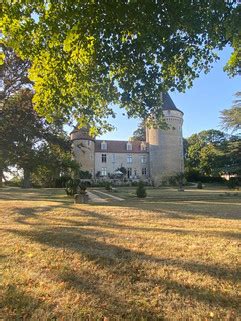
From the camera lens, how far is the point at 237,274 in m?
4.50

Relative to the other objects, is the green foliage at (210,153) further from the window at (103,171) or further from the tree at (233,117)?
the window at (103,171)

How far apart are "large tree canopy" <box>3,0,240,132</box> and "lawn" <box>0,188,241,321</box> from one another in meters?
2.78

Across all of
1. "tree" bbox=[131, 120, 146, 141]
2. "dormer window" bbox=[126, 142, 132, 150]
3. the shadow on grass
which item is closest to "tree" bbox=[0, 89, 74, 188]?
the shadow on grass

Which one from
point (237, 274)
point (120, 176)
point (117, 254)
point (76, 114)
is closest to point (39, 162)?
point (76, 114)

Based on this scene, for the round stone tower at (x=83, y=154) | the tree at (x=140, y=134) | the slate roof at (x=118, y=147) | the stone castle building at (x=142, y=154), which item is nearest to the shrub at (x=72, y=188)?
the stone castle building at (x=142, y=154)

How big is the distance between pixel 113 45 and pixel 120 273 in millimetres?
3722

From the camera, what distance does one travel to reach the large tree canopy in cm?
495

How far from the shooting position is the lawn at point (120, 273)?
11.1ft

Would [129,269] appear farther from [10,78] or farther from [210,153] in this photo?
[210,153]

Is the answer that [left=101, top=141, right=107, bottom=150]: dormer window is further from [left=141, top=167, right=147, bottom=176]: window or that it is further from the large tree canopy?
the large tree canopy

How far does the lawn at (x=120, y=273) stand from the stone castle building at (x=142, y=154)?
138 ft

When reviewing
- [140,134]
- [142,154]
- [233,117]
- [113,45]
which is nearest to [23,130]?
[113,45]

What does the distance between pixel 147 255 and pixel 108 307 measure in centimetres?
200

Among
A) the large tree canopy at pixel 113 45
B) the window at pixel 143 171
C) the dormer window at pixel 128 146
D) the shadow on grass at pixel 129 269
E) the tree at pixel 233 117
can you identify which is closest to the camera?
the shadow on grass at pixel 129 269
